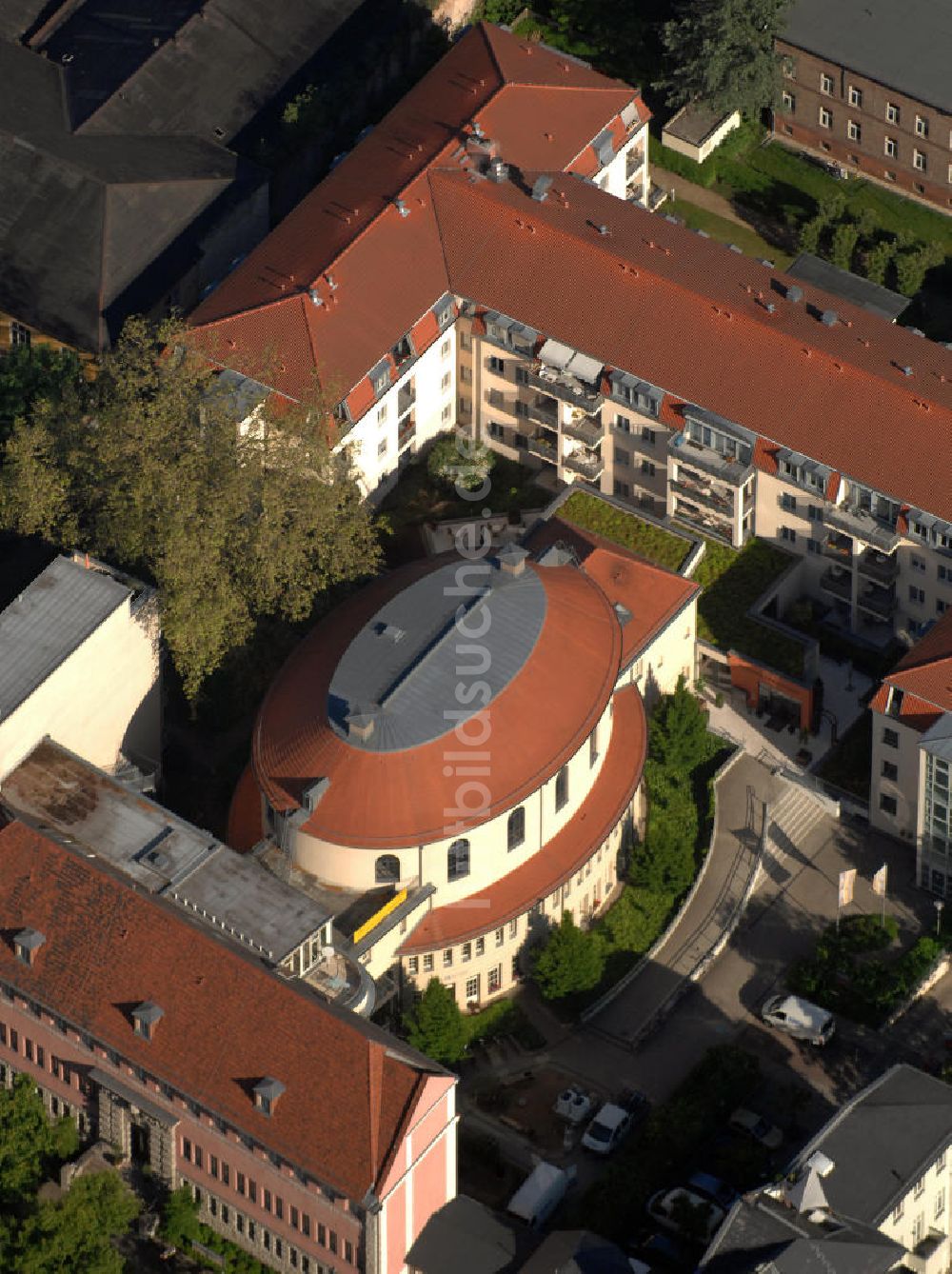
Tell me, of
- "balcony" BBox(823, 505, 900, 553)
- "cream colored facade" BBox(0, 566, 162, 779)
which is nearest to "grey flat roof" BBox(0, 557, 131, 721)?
"cream colored facade" BBox(0, 566, 162, 779)

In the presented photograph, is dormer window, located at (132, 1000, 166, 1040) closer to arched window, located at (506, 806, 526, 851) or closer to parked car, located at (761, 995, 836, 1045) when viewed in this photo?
arched window, located at (506, 806, 526, 851)

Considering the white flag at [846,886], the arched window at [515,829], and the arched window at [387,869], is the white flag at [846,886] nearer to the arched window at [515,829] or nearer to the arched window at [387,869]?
the arched window at [515,829]

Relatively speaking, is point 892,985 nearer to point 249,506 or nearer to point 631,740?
point 631,740

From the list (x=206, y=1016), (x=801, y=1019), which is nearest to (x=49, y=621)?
(x=206, y=1016)

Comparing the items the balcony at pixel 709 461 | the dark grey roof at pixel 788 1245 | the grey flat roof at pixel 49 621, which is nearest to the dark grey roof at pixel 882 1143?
the dark grey roof at pixel 788 1245

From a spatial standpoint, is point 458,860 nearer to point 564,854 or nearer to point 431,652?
point 564,854

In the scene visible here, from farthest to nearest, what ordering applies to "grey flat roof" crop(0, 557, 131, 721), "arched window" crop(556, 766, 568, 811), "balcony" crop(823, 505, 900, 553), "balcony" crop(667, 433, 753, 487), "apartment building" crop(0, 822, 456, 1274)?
1. "balcony" crop(667, 433, 753, 487)
2. "balcony" crop(823, 505, 900, 553)
3. "arched window" crop(556, 766, 568, 811)
4. "grey flat roof" crop(0, 557, 131, 721)
5. "apartment building" crop(0, 822, 456, 1274)
